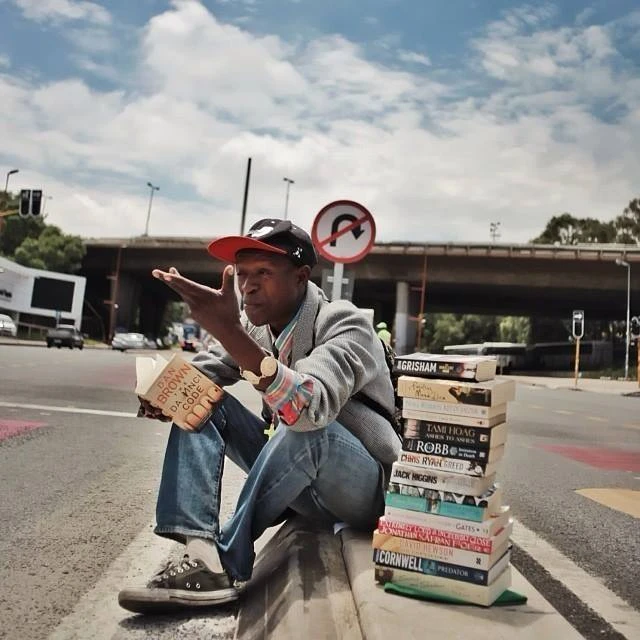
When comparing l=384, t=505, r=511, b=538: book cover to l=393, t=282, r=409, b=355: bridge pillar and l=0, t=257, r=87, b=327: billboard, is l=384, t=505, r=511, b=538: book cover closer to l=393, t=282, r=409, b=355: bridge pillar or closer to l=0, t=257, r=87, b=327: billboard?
l=393, t=282, r=409, b=355: bridge pillar

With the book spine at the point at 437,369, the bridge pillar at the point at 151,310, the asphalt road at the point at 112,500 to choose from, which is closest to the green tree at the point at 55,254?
the bridge pillar at the point at 151,310

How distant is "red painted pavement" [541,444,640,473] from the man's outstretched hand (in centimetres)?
605

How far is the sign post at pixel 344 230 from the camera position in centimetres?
790

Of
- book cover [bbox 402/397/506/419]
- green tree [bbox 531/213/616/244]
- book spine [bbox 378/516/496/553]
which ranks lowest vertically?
book spine [bbox 378/516/496/553]

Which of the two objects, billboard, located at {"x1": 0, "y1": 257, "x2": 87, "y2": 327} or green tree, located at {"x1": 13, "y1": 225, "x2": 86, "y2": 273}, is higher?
green tree, located at {"x1": 13, "y1": 225, "x2": 86, "y2": 273}

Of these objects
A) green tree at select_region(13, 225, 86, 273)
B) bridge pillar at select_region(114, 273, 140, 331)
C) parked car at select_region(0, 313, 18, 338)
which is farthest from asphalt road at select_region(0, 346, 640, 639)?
green tree at select_region(13, 225, 86, 273)

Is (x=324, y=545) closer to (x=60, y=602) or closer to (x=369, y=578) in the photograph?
(x=369, y=578)

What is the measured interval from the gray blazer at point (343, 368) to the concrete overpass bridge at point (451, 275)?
32.3 meters

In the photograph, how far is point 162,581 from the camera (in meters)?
2.54

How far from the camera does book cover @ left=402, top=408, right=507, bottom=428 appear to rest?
2.31 metres

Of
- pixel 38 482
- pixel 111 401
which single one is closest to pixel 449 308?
pixel 111 401

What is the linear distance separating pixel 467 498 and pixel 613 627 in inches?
31.6

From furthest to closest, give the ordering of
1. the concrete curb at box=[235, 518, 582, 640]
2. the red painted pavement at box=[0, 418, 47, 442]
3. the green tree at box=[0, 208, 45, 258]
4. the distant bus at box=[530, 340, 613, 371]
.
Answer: the green tree at box=[0, 208, 45, 258]
the distant bus at box=[530, 340, 613, 371]
the red painted pavement at box=[0, 418, 47, 442]
the concrete curb at box=[235, 518, 582, 640]

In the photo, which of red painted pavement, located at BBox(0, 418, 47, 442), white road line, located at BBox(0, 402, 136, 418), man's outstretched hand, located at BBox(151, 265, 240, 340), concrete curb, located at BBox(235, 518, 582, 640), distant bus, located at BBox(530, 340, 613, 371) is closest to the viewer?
concrete curb, located at BBox(235, 518, 582, 640)
